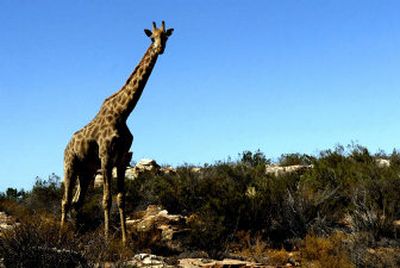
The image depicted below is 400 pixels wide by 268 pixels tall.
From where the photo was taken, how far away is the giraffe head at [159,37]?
462 inches

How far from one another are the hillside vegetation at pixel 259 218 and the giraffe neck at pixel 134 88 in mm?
2508

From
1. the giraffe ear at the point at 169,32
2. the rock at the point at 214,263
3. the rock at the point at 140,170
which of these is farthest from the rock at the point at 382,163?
the giraffe ear at the point at 169,32

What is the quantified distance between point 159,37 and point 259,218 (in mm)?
4950

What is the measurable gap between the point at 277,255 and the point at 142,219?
158 inches

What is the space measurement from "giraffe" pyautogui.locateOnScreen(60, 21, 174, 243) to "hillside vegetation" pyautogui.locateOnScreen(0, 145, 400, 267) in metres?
1.10

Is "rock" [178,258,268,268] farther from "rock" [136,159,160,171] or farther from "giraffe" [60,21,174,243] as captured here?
"rock" [136,159,160,171]

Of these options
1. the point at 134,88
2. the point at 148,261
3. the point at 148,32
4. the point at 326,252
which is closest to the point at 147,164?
the point at 134,88

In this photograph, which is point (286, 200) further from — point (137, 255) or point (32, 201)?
point (32, 201)

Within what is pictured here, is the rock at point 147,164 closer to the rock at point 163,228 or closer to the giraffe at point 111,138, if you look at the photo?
the rock at point 163,228

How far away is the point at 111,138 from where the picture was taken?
37.3 ft

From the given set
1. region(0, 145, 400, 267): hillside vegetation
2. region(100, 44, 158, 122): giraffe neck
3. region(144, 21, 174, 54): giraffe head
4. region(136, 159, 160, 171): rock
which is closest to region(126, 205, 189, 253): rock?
region(0, 145, 400, 267): hillside vegetation

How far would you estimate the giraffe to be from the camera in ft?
37.3

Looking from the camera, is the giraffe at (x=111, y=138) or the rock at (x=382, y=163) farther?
the rock at (x=382, y=163)

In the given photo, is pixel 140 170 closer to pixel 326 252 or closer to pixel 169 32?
pixel 169 32
